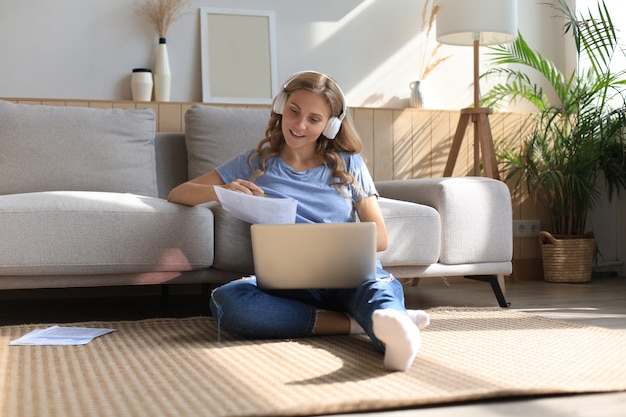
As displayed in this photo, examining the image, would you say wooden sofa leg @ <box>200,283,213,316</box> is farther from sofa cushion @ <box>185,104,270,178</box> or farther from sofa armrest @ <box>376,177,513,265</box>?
sofa armrest @ <box>376,177,513,265</box>

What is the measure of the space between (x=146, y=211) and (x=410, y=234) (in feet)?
3.04

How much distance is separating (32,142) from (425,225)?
1.52m

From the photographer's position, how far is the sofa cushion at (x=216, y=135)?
3.30 metres

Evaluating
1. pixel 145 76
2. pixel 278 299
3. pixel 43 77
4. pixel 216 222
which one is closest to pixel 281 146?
pixel 216 222

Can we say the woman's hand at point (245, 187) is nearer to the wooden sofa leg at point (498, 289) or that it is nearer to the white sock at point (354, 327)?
the white sock at point (354, 327)

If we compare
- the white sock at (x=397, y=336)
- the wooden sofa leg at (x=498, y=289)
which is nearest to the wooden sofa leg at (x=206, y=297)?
the wooden sofa leg at (x=498, y=289)

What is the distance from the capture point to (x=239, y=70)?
401 centimetres

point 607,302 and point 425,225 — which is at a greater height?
point 425,225

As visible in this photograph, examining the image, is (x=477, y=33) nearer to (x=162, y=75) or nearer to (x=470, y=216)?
(x=470, y=216)

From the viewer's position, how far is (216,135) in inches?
131

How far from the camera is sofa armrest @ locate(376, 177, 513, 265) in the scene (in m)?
3.00

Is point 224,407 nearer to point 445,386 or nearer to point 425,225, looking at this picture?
point 445,386

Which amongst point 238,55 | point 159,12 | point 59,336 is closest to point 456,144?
point 238,55

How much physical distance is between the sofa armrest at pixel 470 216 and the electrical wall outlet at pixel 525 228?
4.07ft
